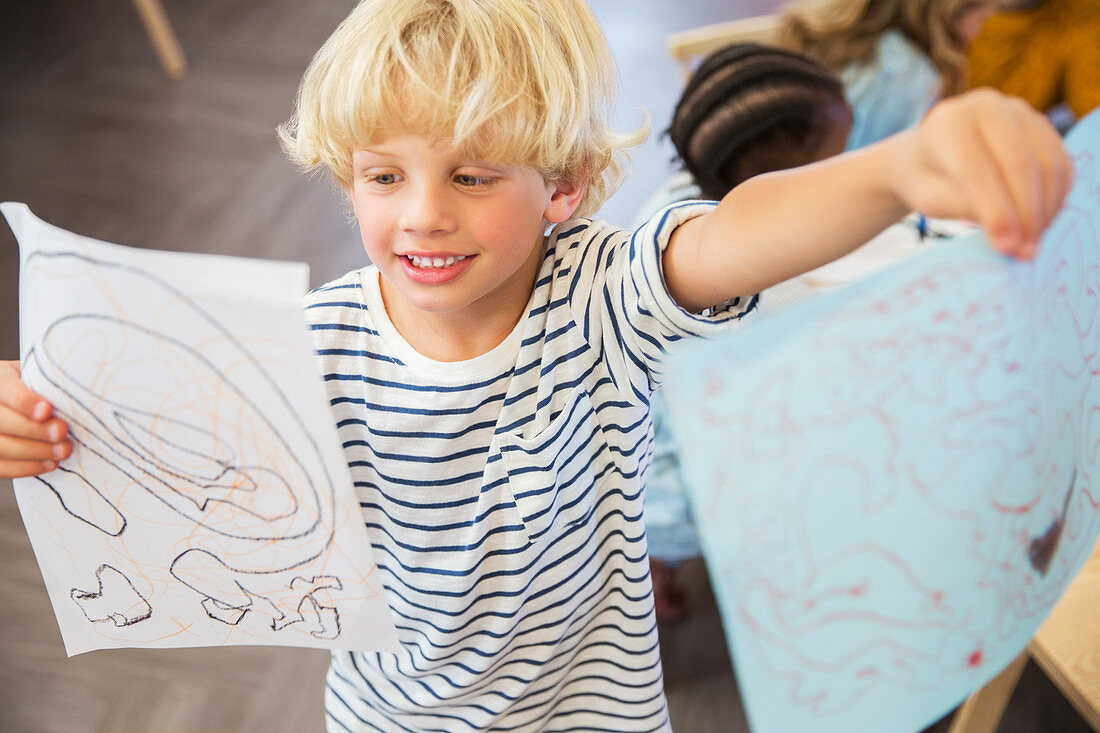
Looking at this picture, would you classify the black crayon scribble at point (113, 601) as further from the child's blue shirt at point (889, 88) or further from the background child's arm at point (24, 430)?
the child's blue shirt at point (889, 88)

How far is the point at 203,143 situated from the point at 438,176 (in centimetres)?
190

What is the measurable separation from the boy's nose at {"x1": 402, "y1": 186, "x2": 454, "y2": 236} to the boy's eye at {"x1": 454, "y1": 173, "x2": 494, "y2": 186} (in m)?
0.01

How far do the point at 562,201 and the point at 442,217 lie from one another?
0.36 ft

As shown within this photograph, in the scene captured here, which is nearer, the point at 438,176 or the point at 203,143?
the point at 438,176

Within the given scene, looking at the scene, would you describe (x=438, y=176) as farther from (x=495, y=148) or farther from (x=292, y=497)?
(x=292, y=497)

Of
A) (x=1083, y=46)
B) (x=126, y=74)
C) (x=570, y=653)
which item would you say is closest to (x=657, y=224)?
(x=570, y=653)

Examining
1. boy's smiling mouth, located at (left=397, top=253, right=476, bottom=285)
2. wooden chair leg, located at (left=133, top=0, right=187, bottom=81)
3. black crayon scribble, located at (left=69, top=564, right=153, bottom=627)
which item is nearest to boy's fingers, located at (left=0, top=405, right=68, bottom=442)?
black crayon scribble, located at (left=69, top=564, right=153, bottom=627)

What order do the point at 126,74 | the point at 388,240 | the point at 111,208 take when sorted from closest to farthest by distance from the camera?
1. the point at 388,240
2. the point at 111,208
3. the point at 126,74

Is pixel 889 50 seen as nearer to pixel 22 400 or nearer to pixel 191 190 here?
pixel 22 400

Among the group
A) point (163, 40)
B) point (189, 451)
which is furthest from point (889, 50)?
point (163, 40)

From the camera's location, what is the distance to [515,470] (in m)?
0.62

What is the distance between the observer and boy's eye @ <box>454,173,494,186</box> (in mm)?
547

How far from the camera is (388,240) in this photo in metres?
0.56

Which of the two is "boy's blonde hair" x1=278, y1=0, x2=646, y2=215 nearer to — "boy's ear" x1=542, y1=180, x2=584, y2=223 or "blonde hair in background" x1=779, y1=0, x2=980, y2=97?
"boy's ear" x1=542, y1=180, x2=584, y2=223
